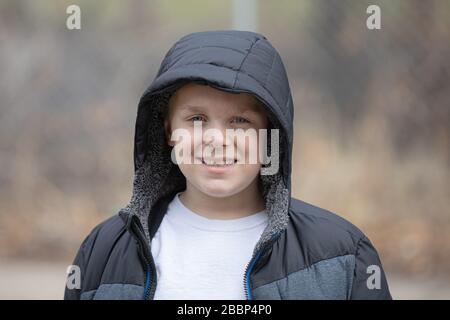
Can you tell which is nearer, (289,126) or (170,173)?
(289,126)

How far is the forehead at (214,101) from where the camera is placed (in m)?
1.71

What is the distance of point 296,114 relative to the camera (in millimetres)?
5480

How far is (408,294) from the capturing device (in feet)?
15.3

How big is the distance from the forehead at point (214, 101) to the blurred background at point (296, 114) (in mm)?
3418

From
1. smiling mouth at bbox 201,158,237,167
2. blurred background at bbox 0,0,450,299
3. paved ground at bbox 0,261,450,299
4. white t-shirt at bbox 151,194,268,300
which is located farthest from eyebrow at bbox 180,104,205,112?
blurred background at bbox 0,0,450,299

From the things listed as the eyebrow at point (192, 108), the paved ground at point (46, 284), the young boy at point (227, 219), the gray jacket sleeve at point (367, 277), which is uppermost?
the eyebrow at point (192, 108)

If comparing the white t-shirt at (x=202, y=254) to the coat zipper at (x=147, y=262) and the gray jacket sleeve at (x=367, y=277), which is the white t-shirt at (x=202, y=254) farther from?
the gray jacket sleeve at (x=367, y=277)

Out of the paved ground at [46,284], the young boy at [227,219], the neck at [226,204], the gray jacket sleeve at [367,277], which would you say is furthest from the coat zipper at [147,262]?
the paved ground at [46,284]

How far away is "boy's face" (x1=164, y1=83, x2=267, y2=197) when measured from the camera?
1.70 metres

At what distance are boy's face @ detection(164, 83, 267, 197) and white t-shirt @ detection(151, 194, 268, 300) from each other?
117 millimetres

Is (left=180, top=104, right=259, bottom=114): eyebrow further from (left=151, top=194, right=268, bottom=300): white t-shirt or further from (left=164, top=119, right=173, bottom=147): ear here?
(left=151, top=194, right=268, bottom=300): white t-shirt
